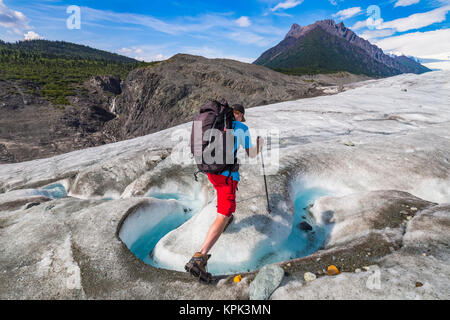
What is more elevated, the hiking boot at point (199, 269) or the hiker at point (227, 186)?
the hiker at point (227, 186)

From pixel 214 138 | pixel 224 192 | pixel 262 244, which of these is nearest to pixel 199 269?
pixel 224 192

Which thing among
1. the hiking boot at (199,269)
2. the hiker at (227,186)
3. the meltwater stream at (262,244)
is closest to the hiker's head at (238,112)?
the hiker at (227,186)

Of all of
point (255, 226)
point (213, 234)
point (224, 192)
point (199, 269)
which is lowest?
point (255, 226)

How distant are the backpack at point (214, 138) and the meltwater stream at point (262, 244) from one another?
296cm

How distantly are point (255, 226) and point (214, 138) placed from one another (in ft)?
11.2

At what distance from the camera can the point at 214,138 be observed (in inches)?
201

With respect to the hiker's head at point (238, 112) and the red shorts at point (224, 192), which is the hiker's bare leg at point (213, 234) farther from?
the hiker's head at point (238, 112)

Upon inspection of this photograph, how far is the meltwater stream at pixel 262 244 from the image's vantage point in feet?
21.4

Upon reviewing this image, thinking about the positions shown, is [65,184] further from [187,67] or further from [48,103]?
[48,103]

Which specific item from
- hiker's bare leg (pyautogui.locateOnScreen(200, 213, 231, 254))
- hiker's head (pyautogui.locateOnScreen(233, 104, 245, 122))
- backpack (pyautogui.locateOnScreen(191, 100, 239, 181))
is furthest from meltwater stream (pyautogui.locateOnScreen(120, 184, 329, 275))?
hiker's head (pyautogui.locateOnScreen(233, 104, 245, 122))

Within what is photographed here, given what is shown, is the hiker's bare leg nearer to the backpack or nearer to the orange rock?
the backpack

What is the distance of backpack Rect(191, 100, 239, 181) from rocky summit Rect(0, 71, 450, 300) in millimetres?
2461

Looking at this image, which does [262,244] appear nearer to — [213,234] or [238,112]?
[213,234]

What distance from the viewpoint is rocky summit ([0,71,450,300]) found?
4.50 meters
